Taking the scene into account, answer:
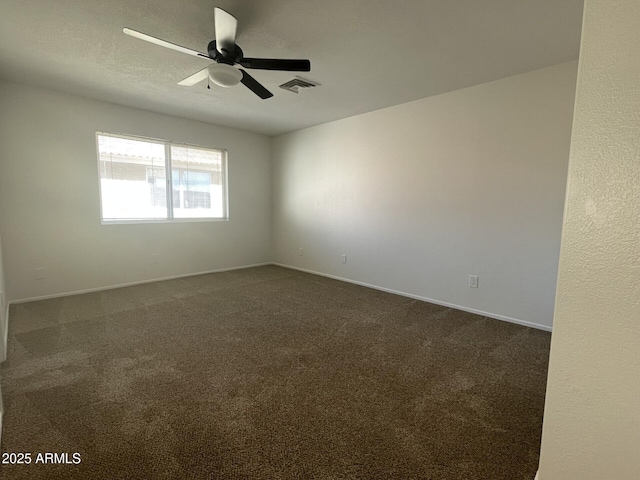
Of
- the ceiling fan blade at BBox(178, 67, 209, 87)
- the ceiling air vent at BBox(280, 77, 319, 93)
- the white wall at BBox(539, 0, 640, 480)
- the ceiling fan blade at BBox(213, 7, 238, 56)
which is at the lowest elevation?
the white wall at BBox(539, 0, 640, 480)

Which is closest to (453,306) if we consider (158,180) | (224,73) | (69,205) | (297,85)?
(297,85)

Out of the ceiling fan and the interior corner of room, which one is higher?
the ceiling fan

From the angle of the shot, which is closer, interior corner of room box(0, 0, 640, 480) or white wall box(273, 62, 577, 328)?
interior corner of room box(0, 0, 640, 480)

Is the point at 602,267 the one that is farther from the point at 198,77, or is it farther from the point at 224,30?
the point at 198,77

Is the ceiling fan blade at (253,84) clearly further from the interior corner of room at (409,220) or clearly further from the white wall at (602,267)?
the white wall at (602,267)

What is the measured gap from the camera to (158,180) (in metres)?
4.78

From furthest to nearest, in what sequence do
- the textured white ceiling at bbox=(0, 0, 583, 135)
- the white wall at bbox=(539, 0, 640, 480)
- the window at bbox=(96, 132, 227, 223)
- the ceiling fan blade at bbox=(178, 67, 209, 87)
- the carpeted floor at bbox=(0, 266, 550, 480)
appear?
the window at bbox=(96, 132, 227, 223)
the ceiling fan blade at bbox=(178, 67, 209, 87)
the textured white ceiling at bbox=(0, 0, 583, 135)
the carpeted floor at bbox=(0, 266, 550, 480)
the white wall at bbox=(539, 0, 640, 480)

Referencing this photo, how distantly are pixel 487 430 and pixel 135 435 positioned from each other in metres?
1.89

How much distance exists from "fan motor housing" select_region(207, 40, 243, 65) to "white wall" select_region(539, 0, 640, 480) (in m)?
2.03

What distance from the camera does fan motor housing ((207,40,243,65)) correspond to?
2.21m

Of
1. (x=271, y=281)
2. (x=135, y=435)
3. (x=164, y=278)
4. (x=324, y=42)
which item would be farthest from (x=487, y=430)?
(x=164, y=278)

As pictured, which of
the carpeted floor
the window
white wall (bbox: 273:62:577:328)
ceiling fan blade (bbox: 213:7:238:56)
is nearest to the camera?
the carpeted floor

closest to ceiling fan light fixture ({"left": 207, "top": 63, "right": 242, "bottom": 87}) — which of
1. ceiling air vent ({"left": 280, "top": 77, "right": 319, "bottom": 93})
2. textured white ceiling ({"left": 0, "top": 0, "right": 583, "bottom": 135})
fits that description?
textured white ceiling ({"left": 0, "top": 0, "right": 583, "bottom": 135})

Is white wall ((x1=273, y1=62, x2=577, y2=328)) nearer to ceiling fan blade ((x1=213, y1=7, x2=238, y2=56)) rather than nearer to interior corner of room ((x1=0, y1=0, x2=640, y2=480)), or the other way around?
interior corner of room ((x1=0, y1=0, x2=640, y2=480))
